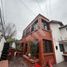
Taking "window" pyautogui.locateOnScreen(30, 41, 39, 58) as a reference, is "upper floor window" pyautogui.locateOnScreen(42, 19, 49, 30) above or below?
above

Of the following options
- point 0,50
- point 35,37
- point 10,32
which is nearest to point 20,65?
point 0,50

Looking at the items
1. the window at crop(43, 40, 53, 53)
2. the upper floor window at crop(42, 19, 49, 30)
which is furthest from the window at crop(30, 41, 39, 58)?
the upper floor window at crop(42, 19, 49, 30)

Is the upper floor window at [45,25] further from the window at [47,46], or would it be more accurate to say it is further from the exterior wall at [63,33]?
the exterior wall at [63,33]

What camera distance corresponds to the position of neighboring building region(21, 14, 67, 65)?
13.1 metres

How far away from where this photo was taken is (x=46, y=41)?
14.3 m

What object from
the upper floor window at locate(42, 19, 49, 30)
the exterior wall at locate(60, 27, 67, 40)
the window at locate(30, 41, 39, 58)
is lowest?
the window at locate(30, 41, 39, 58)

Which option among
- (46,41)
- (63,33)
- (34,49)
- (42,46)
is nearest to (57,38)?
(63,33)

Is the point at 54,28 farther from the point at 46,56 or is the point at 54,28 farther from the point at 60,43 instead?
the point at 46,56

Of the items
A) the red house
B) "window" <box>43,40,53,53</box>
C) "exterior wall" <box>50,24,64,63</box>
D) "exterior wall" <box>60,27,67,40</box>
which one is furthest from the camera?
"exterior wall" <box>60,27,67,40</box>

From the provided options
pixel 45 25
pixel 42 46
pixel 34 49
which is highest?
pixel 45 25

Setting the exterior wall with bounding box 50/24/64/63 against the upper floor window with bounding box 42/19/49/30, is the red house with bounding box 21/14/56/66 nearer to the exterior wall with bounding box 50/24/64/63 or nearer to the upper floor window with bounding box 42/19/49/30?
the upper floor window with bounding box 42/19/49/30

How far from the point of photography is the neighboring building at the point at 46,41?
13148 mm

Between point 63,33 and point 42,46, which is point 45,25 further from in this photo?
point 42,46

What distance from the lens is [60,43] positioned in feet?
54.1
